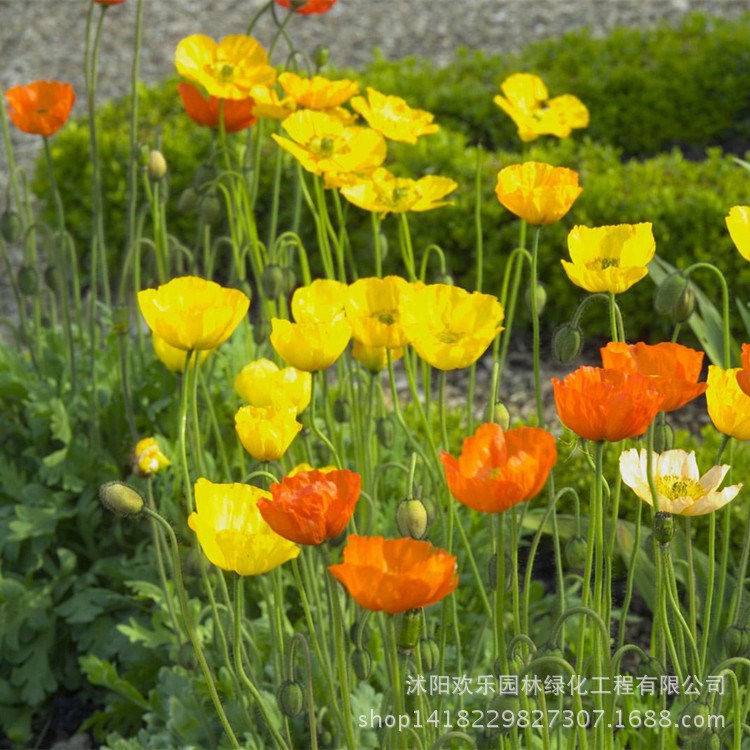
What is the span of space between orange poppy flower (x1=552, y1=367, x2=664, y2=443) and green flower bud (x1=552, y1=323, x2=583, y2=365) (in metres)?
Answer: 0.39

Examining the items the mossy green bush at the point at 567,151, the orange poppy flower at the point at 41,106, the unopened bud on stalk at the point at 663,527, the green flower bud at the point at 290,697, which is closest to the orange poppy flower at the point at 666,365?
the unopened bud on stalk at the point at 663,527

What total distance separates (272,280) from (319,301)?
0.41 meters

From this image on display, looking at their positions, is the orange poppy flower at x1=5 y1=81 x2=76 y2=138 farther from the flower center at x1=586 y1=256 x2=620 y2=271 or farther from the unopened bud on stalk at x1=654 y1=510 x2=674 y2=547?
the unopened bud on stalk at x1=654 y1=510 x2=674 y2=547

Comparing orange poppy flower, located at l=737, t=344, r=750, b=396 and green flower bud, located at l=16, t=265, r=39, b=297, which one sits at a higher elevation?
orange poppy flower, located at l=737, t=344, r=750, b=396

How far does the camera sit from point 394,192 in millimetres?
2117

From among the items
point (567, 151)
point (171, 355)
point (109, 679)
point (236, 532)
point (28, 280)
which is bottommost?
point (109, 679)

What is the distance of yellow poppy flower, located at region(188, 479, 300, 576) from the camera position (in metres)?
1.45

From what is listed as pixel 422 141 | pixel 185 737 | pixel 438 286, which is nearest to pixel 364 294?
pixel 438 286

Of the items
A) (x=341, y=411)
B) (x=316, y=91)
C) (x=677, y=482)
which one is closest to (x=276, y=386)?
(x=677, y=482)

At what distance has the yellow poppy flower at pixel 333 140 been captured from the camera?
2.15 m

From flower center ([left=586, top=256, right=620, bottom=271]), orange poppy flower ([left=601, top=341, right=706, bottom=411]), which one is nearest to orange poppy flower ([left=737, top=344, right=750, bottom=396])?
orange poppy flower ([left=601, top=341, right=706, bottom=411])

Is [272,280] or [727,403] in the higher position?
[727,403]

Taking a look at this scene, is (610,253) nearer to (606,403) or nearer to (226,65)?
(606,403)

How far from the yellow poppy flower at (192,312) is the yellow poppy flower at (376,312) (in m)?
0.21
